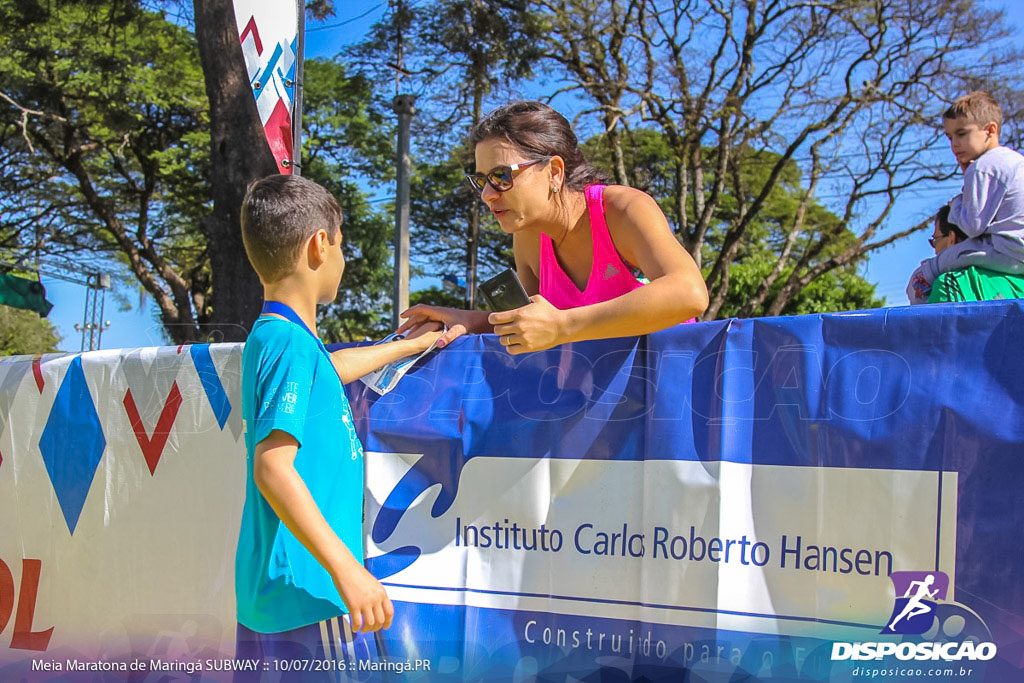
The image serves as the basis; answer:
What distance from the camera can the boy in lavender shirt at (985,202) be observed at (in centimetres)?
277

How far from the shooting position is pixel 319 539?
1800 mm

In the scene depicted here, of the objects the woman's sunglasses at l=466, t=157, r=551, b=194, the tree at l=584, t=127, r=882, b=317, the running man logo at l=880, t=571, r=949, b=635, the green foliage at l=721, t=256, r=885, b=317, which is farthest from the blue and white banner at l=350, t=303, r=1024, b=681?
the green foliage at l=721, t=256, r=885, b=317

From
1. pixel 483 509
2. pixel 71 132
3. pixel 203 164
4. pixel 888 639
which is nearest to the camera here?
pixel 888 639

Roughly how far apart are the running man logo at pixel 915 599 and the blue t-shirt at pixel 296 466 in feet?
4.24

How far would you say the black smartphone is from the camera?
2.29 m

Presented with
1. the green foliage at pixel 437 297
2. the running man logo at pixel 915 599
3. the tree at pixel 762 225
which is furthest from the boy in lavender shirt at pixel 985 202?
the green foliage at pixel 437 297

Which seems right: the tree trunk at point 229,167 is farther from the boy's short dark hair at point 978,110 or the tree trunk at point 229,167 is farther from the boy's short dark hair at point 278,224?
the boy's short dark hair at point 978,110

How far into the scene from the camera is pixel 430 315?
2461mm

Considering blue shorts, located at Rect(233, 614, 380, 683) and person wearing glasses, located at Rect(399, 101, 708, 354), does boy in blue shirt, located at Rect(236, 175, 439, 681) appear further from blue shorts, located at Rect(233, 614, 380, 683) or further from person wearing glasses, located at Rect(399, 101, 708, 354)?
person wearing glasses, located at Rect(399, 101, 708, 354)

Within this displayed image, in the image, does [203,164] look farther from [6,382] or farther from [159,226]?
[6,382]

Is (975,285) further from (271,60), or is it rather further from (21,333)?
(21,333)

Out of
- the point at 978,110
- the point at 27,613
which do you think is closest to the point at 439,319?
the point at 27,613

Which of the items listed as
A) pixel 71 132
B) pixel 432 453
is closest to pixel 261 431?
pixel 432 453

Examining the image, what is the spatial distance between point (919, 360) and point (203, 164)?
1748 centimetres
